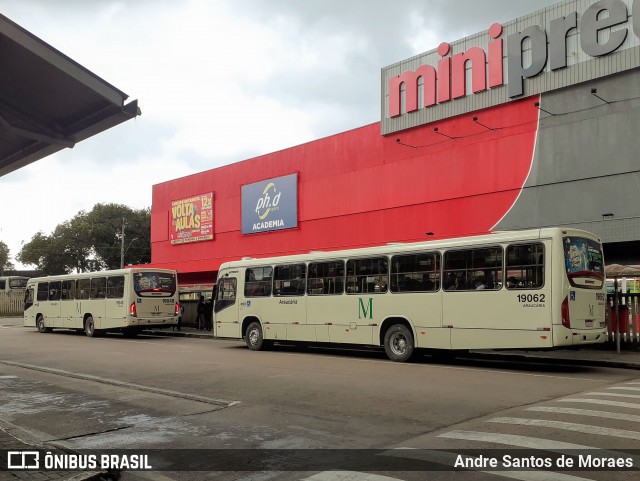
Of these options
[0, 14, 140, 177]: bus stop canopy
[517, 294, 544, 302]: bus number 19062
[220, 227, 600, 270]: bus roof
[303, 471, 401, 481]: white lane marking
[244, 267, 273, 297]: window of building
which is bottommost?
[303, 471, 401, 481]: white lane marking

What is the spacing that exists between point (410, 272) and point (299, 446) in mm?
9244

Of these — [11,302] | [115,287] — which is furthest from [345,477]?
[11,302]

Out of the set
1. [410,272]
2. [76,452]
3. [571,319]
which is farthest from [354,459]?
[410,272]

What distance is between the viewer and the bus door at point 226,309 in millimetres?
20438

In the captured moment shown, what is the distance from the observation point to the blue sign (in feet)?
116

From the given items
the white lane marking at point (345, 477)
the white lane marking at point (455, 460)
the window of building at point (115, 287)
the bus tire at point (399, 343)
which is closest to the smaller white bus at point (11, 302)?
the window of building at point (115, 287)

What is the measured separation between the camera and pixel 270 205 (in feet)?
120

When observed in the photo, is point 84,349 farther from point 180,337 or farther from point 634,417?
point 634,417

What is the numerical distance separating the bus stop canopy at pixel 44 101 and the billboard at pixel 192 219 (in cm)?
3626

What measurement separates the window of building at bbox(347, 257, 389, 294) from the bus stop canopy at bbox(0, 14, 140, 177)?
36.9 feet

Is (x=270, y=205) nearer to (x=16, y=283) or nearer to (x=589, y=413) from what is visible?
(x=589, y=413)

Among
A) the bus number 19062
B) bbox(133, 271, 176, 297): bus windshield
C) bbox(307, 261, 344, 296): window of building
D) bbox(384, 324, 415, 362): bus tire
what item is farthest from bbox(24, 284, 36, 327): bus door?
the bus number 19062

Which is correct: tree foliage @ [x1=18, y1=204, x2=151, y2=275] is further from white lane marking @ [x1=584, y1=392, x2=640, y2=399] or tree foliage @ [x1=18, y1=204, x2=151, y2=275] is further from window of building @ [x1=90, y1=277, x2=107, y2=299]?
white lane marking @ [x1=584, y1=392, x2=640, y2=399]

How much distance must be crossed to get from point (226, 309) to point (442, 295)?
29.3 feet
